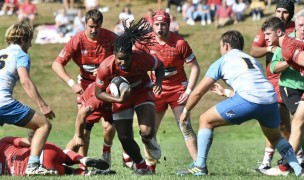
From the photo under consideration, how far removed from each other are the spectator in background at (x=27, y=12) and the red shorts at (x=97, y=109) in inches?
800

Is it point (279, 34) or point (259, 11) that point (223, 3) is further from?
point (279, 34)

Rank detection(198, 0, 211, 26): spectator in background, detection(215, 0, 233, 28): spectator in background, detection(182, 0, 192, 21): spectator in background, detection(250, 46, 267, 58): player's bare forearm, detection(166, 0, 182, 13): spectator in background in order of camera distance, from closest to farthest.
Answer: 1. detection(250, 46, 267, 58): player's bare forearm
2. detection(215, 0, 233, 28): spectator in background
3. detection(198, 0, 211, 26): spectator in background
4. detection(182, 0, 192, 21): spectator in background
5. detection(166, 0, 182, 13): spectator in background

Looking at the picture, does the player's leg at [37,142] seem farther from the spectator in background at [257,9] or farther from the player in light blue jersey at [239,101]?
the spectator in background at [257,9]

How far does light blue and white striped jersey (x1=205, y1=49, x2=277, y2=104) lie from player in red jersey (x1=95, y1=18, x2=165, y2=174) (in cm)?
105

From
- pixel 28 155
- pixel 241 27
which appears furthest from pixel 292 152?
pixel 241 27

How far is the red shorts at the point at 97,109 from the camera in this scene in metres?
11.1

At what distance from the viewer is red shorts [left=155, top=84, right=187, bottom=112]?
11711mm

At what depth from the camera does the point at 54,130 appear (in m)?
22.3

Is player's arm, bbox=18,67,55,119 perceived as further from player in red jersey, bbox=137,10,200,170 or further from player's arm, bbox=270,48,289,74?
player's arm, bbox=270,48,289,74

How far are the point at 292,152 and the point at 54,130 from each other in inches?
525

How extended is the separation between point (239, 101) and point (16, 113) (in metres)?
2.65

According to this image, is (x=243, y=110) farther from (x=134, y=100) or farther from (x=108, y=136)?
(x=108, y=136)

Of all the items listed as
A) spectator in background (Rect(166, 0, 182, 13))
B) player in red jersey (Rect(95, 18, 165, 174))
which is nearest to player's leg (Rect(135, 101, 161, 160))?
player in red jersey (Rect(95, 18, 165, 174))

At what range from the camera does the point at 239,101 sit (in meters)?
9.33
